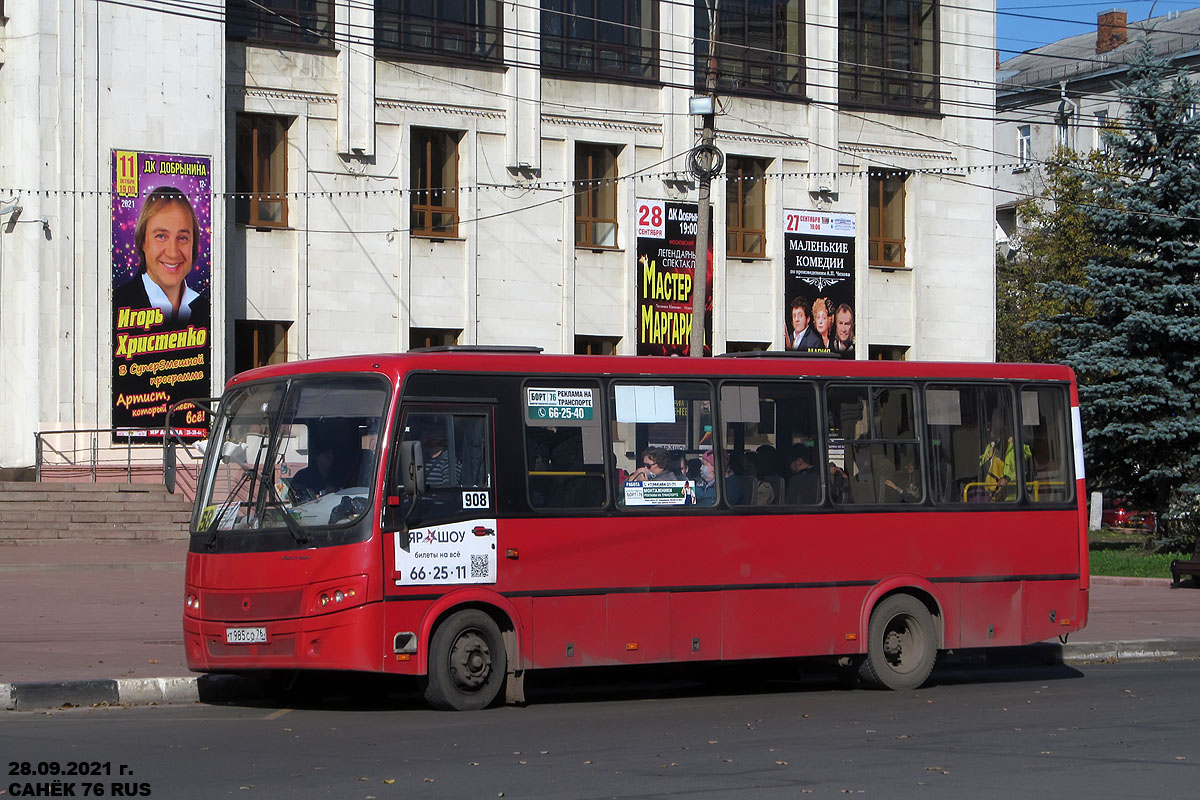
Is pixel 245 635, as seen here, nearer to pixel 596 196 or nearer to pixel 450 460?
pixel 450 460

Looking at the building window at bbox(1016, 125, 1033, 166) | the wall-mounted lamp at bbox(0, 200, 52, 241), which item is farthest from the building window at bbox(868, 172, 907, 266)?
the building window at bbox(1016, 125, 1033, 166)

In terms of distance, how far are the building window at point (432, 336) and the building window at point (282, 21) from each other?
628 cm

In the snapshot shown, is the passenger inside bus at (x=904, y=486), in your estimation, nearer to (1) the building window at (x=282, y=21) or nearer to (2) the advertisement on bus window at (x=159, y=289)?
(2) the advertisement on bus window at (x=159, y=289)

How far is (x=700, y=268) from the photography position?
23625 millimetres

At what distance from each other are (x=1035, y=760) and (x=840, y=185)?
30.8m

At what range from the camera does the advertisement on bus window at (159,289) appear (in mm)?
31547

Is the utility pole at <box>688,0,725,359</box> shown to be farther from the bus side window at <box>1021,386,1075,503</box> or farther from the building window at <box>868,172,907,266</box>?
the building window at <box>868,172,907,266</box>

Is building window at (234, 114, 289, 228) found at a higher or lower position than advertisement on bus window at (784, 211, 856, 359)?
higher

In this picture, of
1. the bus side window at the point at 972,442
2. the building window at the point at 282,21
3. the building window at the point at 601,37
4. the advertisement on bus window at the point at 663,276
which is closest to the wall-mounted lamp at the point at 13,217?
the building window at the point at 282,21

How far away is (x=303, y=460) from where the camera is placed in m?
12.1

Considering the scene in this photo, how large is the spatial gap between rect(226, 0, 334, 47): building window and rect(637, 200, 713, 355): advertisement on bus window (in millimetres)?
8069

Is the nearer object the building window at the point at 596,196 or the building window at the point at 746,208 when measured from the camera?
the building window at the point at 596,196

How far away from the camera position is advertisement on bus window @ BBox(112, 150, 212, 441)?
31.5 metres

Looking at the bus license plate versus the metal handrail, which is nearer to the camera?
the bus license plate
